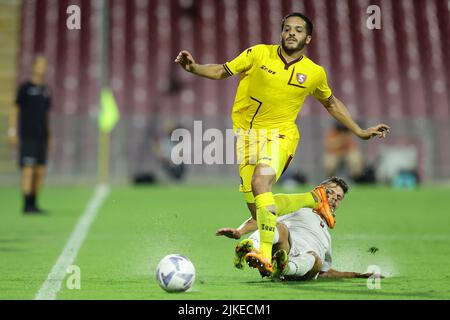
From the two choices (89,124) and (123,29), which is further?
(123,29)

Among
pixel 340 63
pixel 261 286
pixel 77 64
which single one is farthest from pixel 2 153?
pixel 261 286

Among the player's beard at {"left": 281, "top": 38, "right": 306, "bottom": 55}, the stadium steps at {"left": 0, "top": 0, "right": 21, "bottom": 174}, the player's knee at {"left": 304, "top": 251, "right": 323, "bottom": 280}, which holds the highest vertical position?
the stadium steps at {"left": 0, "top": 0, "right": 21, "bottom": 174}

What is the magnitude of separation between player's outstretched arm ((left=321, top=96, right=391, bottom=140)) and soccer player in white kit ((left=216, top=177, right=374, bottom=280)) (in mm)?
372

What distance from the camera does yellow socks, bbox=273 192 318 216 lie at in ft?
23.0

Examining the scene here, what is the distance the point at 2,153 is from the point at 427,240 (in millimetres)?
11941

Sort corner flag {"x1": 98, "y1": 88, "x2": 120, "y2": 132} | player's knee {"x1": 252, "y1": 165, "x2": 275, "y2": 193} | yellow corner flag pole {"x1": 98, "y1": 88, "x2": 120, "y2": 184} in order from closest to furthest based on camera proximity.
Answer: player's knee {"x1": 252, "y1": 165, "x2": 275, "y2": 193}, corner flag {"x1": 98, "y1": 88, "x2": 120, "y2": 132}, yellow corner flag pole {"x1": 98, "y1": 88, "x2": 120, "y2": 184}

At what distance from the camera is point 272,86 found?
6793 millimetres

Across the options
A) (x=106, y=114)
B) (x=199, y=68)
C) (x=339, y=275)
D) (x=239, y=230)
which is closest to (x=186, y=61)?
(x=199, y=68)

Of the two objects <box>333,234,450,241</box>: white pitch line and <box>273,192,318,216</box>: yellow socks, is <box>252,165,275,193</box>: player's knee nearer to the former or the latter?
<box>273,192,318,216</box>: yellow socks

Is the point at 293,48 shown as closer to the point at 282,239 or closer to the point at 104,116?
the point at 282,239

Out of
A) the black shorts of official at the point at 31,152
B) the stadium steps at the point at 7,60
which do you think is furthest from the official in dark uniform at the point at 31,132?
the stadium steps at the point at 7,60

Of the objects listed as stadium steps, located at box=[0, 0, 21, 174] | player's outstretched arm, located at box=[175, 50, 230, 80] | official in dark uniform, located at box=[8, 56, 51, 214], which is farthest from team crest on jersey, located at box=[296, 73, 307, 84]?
stadium steps, located at box=[0, 0, 21, 174]

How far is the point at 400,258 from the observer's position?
828 cm

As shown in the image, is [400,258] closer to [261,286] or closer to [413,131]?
[261,286]
